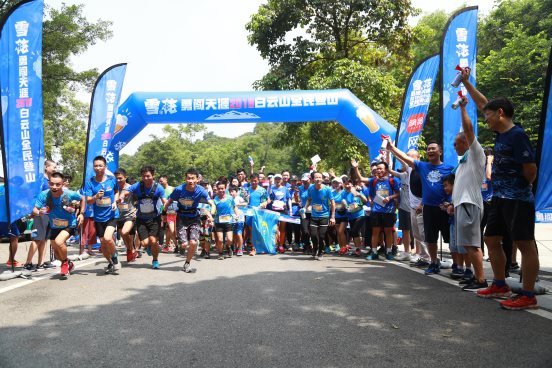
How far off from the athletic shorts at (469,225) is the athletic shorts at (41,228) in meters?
6.82

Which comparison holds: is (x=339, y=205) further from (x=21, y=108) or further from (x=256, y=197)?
(x=21, y=108)

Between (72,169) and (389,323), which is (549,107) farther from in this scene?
(72,169)

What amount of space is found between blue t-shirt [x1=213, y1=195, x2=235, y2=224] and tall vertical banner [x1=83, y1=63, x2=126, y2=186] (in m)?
3.97

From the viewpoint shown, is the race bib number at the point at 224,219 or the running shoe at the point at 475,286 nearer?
the running shoe at the point at 475,286

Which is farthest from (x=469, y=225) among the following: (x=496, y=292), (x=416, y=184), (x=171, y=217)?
(x=171, y=217)

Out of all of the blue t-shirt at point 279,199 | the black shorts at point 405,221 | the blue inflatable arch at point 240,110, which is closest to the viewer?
the black shorts at point 405,221

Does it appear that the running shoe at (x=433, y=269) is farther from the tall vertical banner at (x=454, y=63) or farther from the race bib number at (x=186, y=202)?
the race bib number at (x=186, y=202)

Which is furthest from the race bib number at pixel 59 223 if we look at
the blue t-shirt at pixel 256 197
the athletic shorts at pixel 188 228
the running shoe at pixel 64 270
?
the blue t-shirt at pixel 256 197

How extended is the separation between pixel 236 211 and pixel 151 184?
8.28ft

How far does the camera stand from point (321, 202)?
33.0 ft

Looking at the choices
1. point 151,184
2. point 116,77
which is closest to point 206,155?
point 116,77

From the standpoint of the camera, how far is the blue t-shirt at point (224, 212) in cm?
1034

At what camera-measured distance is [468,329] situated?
4.16m

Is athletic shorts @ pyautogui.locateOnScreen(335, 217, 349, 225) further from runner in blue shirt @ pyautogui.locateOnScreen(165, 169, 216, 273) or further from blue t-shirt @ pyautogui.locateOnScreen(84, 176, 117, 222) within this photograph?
blue t-shirt @ pyautogui.locateOnScreen(84, 176, 117, 222)
